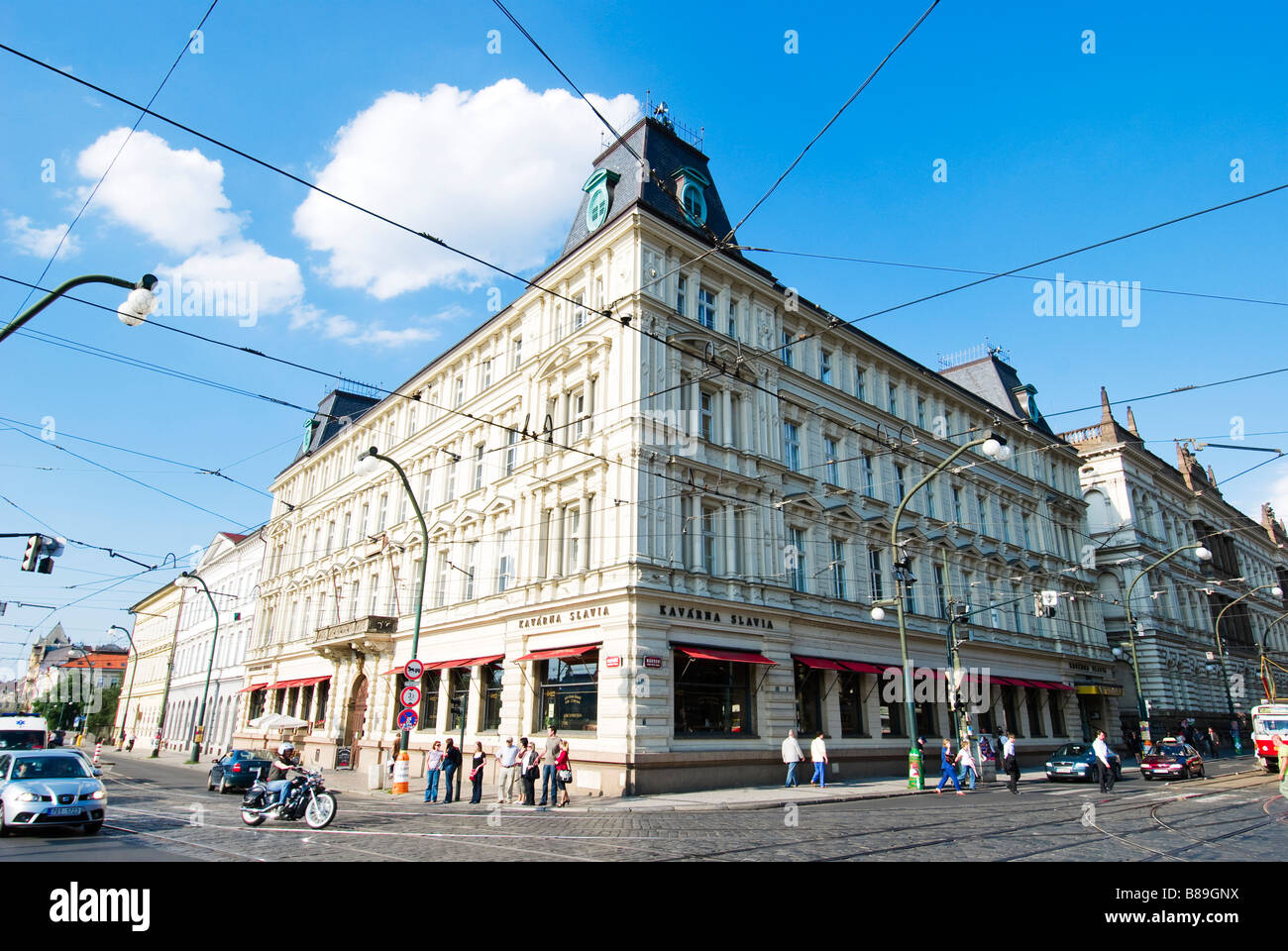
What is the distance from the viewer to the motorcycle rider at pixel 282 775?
1416 cm

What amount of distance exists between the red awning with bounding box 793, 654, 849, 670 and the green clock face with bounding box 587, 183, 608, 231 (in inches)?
671

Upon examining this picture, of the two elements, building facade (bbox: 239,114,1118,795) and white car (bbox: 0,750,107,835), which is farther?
building facade (bbox: 239,114,1118,795)

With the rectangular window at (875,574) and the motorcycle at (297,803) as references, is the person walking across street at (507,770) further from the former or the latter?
the rectangular window at (875,574)

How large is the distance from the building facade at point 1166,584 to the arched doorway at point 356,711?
4195 centimetres

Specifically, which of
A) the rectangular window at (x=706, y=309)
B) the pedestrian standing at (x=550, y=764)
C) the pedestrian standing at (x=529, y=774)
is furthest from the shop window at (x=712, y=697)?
the rectangular window at (x=706, y=309)

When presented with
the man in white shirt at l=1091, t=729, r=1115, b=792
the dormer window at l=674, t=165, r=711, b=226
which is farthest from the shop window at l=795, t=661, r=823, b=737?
the dormer window at l=674, t=165, r=711, b=226

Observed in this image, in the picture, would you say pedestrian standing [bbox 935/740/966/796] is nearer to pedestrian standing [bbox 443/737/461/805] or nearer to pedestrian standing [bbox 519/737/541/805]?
pedestrian standing [bbox 519/737/541/805]

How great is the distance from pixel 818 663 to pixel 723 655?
463cm

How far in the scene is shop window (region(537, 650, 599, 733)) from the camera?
73.0 ft

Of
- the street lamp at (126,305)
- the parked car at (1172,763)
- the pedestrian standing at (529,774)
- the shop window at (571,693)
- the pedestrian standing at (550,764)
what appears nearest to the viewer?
the street lamp at (126,305)

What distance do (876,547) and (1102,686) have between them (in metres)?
19.0

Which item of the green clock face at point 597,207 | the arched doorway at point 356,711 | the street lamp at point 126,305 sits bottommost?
the arched doorway at point 356,711

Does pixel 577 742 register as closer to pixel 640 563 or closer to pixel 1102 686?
pixel 640 563

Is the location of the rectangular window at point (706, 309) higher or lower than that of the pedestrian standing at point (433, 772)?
higher
